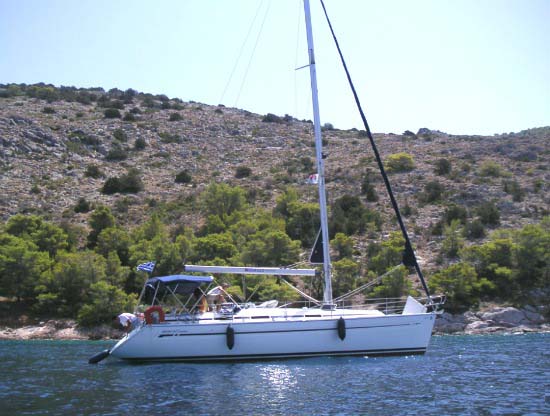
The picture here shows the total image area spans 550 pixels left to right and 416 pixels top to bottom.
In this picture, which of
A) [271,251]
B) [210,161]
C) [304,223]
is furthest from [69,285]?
[210,161]

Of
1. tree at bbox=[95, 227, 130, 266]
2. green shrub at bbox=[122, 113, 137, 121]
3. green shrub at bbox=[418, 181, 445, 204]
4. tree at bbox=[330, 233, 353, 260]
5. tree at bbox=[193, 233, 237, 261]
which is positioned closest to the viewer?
tree at bbox=[193, 233, 237, 261]

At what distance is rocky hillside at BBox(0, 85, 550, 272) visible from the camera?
64062mm

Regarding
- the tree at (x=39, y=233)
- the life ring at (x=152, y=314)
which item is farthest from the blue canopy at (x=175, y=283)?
the tree at (x=39, y=233)

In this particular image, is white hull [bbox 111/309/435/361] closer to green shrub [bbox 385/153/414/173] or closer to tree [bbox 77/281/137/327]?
tree [bbox 77/281/137/327]

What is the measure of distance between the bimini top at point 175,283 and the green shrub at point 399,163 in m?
52.4

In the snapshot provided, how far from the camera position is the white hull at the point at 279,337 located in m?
25.1

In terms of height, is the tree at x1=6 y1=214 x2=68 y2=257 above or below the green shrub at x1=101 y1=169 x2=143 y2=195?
below

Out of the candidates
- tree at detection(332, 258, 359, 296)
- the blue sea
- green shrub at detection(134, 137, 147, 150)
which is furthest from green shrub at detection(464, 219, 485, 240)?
green shrub at detection(134, 137, 147, 150)

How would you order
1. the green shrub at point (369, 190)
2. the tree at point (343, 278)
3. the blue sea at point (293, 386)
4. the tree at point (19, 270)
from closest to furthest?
1. the blue sea at point (293, 386)
2. the tree at point (19, 270)
3. the tree at point (343, 278)
4. the green shrub at point (369, 190)

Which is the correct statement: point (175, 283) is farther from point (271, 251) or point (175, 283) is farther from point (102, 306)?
point (271, 251)

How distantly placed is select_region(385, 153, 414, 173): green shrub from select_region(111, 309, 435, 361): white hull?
51.7 metres

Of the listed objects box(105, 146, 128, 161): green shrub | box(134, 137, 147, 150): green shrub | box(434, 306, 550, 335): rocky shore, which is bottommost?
box(434, 306, 550, 335): rocky shore

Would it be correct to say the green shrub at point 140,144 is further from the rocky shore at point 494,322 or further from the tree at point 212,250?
the rocky shore at point 494,322

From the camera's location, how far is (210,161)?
82.1 meters
